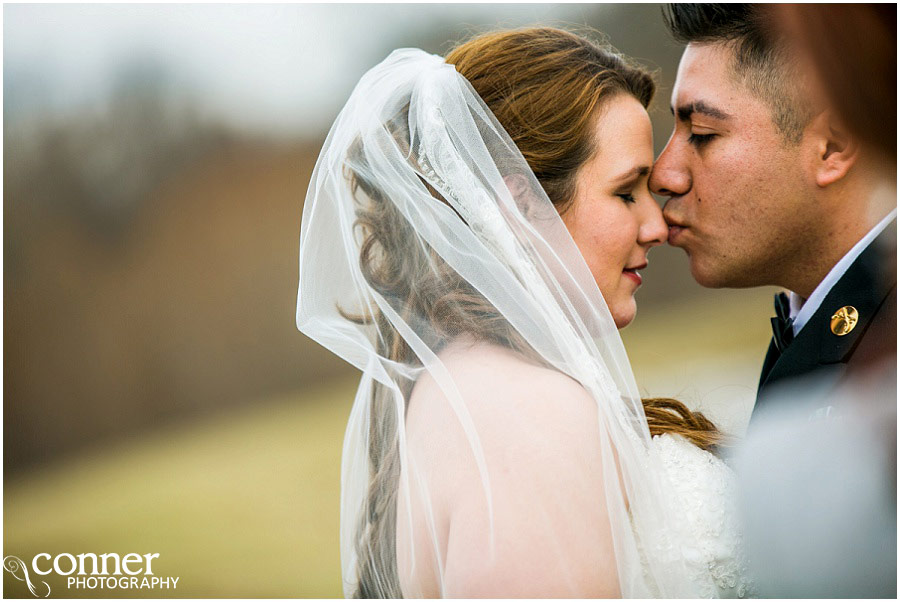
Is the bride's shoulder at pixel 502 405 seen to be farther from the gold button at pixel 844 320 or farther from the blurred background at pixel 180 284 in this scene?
the blurred background at pixel 180 284

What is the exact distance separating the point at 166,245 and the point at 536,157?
22.4ft

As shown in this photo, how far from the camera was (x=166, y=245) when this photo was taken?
788 cm

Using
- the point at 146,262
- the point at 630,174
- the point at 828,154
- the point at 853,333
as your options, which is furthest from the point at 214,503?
the point at 853,333

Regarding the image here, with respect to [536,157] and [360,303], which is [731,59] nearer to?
[536,157]

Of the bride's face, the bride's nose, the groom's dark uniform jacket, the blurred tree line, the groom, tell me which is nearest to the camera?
the groom's dark uniform jacket

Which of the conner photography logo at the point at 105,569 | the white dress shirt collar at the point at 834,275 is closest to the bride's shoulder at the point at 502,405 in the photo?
the white dress shirt collar at the point at 834,275

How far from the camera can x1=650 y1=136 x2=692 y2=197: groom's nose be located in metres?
2.17

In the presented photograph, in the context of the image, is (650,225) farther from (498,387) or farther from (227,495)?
(227,495)

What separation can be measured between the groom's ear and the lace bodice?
92cm

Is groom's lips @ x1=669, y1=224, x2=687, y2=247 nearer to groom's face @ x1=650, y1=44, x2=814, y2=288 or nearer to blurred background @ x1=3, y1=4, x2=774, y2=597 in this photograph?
groom's face @ x1=650, y1=44, x2=814, y2=288

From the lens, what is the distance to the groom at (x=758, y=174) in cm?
206

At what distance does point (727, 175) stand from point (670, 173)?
15 centimetres

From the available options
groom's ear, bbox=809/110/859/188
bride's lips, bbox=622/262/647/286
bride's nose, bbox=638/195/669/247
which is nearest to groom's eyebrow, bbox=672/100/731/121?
groom's ear, bbox=809/110/859/188

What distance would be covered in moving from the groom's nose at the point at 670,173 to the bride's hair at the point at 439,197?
0.32 metres
